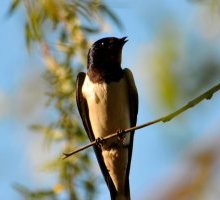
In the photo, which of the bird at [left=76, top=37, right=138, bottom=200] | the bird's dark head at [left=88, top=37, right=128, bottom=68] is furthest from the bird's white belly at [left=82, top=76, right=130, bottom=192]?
the bird's dark head at [left=88, top=37, right=128, bottom=68]

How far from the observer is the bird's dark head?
376cm

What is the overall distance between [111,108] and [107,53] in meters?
0.51

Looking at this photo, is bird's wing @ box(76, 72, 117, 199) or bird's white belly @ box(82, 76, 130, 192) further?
bird's wing @ box(76, 72, 117, 199)

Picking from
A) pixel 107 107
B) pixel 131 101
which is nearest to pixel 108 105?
pixel 107 107

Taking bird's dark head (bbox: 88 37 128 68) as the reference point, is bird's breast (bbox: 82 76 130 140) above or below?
below

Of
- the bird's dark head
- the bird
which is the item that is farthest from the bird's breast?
the bird's dark head

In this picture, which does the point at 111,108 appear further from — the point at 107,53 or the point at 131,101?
the point at 107,53

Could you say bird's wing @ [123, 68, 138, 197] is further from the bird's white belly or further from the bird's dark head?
the bird's dark head

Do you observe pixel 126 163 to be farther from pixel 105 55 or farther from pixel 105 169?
pixel 105 55

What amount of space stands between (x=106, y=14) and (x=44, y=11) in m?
0.38

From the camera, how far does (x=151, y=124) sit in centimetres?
146

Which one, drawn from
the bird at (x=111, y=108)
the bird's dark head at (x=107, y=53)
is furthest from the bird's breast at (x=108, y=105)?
the bird's dark head at (x=107, y=53)

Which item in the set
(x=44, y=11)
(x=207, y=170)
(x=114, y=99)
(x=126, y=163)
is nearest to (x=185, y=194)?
(x=207, y=170)

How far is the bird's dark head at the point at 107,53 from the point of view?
3.76 m
